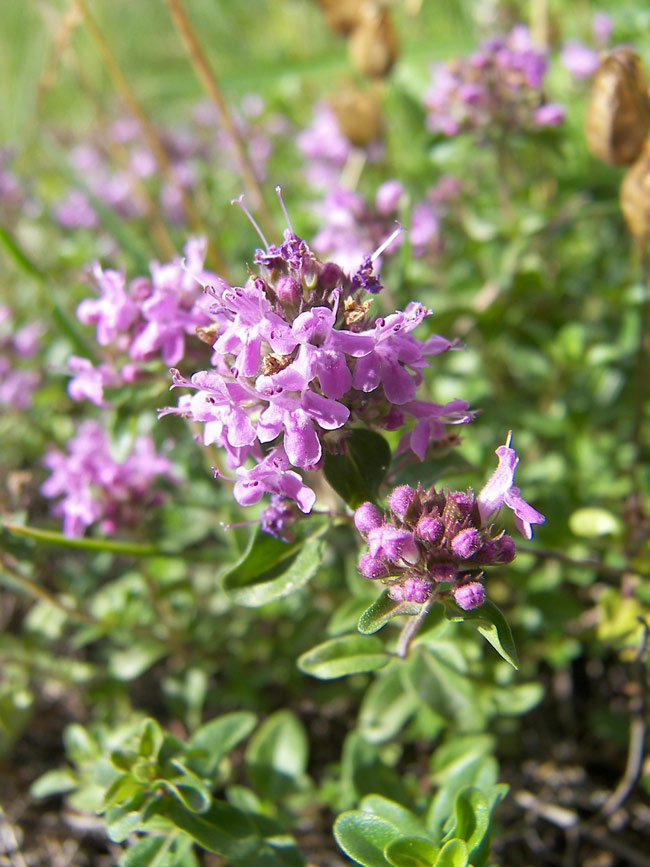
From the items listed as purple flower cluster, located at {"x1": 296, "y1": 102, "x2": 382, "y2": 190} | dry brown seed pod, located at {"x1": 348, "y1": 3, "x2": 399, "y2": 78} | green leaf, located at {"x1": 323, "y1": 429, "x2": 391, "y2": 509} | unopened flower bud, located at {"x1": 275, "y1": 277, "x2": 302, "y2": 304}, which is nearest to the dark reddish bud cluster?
green leaf, located at {"x1": 323, "y1": 429, "x2": 391, "y2": 509}

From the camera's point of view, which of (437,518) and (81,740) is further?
(81,740)

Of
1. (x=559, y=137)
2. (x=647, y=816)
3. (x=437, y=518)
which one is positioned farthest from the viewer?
(x=559, y=137)

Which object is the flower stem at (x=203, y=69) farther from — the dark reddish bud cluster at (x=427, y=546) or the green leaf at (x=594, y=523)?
the dark reddish bud cluster at (x=427, y=546)

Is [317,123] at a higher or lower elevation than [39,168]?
lower

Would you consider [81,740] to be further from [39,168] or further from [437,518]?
[39,168]

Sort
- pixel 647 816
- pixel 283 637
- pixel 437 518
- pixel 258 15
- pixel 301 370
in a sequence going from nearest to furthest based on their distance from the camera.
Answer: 1. pixel 301 370
2. pixel 437 518
3. pixel 647 816
4. pixel 283 637
5. pixel 258 15


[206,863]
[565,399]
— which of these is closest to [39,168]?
[565,399]

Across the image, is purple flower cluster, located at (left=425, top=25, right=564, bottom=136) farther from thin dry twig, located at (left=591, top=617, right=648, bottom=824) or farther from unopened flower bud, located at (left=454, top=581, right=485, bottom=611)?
unopened flower bud, located at (left=454, top=581, right=485, bottom=611)

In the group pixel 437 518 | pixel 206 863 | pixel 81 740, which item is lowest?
pixel 206 863
